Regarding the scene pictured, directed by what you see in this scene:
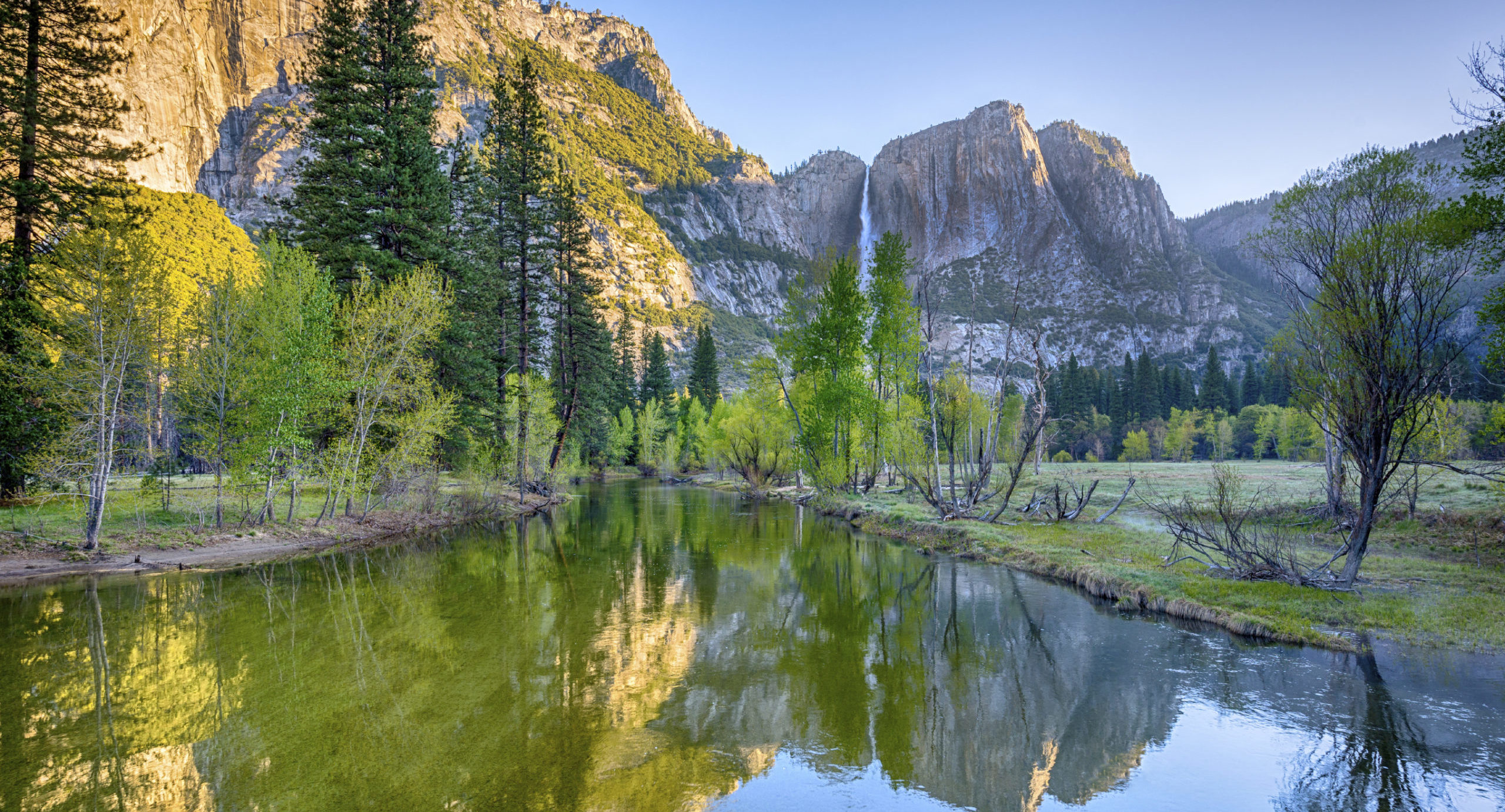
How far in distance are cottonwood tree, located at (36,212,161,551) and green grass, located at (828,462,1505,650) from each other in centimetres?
2465

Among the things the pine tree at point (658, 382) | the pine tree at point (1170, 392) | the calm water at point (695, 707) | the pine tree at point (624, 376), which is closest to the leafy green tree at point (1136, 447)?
the pine tree at point (1170, 392)

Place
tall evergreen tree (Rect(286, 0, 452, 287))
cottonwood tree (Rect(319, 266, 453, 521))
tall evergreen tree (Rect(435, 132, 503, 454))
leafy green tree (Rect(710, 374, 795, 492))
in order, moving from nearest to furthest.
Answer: cottonwood tree (Rect(319, 266, 453, 521)) < tall evergreen tree (Rect(286, 0, 452, 287)) < tall evergreen tree (Rect(435, 132, 503, 454)) < leafy green tree (Rect(710, 374, 795, 492))

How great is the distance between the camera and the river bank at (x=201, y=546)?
14.9 meters

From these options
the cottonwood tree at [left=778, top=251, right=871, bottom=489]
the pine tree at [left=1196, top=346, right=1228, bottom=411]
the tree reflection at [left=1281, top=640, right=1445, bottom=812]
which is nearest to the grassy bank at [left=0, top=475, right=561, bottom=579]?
the cottonwood tree at [left=778, top=251, right=871, bottom=489]

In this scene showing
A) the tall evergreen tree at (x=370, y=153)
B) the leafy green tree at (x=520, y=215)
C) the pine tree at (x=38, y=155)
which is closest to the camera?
the pine tree at (x=38, y=155)

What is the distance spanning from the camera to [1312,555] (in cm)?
1659

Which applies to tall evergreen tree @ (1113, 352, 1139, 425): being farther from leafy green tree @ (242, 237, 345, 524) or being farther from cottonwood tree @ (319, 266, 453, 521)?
leafy green tree @ (242, 237, 345, 524)

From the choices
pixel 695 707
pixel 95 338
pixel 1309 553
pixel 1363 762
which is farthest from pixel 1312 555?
pixel 95 338

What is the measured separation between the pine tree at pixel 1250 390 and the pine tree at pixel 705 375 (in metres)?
84.1

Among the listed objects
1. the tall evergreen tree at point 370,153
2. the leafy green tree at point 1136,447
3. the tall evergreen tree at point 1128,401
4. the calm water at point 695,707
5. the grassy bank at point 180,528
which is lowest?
the calm water at point 695,707

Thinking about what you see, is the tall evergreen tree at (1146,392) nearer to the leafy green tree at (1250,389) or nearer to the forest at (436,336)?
the leafy green tree at (1250,389)

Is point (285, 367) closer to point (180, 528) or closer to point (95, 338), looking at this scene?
point (95, 338)

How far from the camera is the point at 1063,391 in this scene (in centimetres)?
9431

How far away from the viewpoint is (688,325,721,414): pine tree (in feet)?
279
